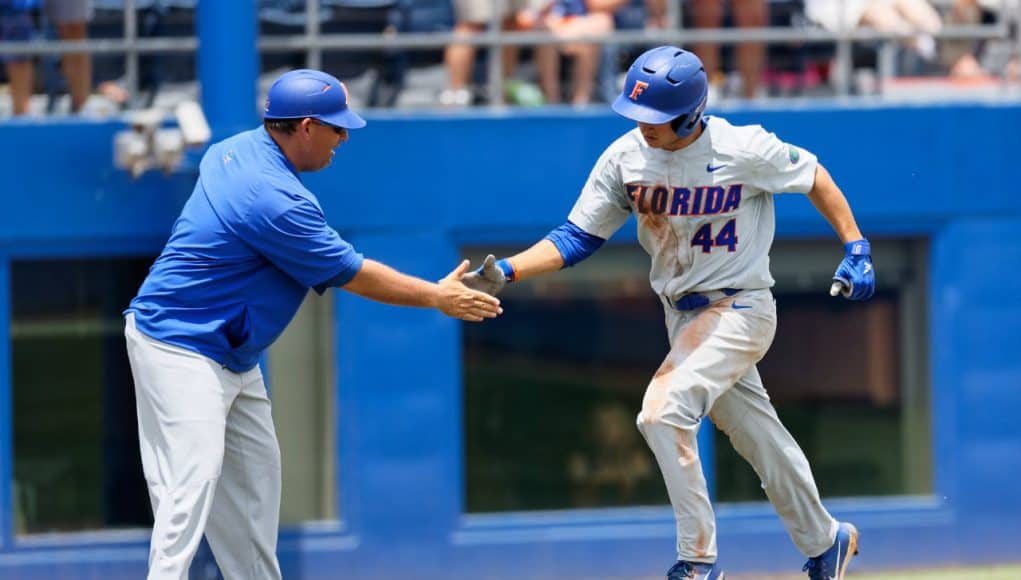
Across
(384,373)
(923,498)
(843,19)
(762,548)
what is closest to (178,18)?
(384,373)

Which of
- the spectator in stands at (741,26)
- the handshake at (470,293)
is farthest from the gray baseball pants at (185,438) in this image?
the spectator in stands at (741,26)

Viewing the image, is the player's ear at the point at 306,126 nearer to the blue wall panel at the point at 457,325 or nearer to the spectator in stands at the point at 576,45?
the blue wall panel at the point at 457,325

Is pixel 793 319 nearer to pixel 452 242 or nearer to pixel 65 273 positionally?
pixel 452 242

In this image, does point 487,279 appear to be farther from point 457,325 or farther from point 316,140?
point 457,325

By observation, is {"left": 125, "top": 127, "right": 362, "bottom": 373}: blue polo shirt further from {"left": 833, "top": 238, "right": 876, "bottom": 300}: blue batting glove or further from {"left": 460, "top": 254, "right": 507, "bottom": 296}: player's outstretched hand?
{"left": 833, "top": 238, "right": 876, "bottom": 300}: blue batting glove

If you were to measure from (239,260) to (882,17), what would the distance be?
15.4 feet

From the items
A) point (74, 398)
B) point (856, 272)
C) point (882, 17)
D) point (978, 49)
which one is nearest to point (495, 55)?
point (882, 17)

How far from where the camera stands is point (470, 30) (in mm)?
8781

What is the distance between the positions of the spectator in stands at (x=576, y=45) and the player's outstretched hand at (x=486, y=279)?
9.94ft

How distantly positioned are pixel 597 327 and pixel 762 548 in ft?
4.91

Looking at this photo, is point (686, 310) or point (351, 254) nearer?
point (351, 254)

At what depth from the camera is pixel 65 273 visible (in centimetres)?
867

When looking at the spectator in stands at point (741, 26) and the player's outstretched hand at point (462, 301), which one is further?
the spectator in stands at point (741, 26)

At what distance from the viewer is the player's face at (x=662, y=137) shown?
5766 millimetres
